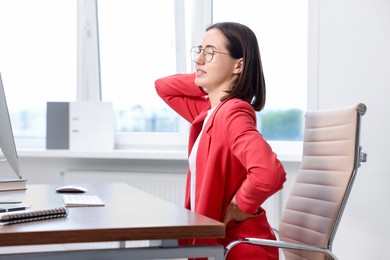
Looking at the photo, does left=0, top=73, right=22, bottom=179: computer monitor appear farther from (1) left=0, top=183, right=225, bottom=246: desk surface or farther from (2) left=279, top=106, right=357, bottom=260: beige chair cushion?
(2) left=279, top=106, right=357, bottom=260: beige chair cushion

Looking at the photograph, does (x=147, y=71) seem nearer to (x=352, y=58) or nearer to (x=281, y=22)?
(x=281, y=22)

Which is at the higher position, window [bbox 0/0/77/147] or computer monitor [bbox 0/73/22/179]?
window [bbox 0/0/77/147]

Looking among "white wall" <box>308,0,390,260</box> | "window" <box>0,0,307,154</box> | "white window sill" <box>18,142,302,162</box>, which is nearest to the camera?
"white wall" <box>308,0,390,260</box>

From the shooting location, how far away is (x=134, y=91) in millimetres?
4406

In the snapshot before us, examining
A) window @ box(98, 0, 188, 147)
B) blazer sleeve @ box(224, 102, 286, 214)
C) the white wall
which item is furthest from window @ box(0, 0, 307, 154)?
blazer sleeve @ box(224, 102, 286, 214)

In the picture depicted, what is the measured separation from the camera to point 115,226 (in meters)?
1.39

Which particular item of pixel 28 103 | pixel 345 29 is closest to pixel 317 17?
pixel 345 29

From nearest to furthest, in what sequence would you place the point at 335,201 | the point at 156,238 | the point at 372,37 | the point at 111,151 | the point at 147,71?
the point at 156,238 < the point at 335,201 < the point at 372,37 < the point at 111,151 < the point at 147,71

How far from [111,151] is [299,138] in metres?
1.18

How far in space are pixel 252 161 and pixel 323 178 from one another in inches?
19.1

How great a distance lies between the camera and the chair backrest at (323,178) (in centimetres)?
203

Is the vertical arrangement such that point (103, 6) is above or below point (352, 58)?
above

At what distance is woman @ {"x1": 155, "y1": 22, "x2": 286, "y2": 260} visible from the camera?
1.82 meters

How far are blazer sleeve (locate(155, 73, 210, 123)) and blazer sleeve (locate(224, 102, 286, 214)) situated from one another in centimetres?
56
